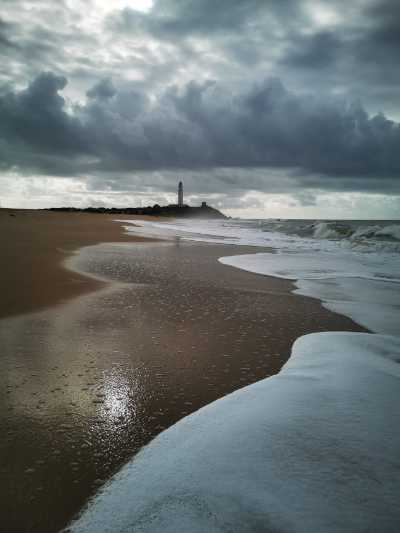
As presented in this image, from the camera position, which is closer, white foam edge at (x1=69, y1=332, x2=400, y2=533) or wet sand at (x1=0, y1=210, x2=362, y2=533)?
white foam edge at (x1=69, y1=332, x2=400, y2=533)

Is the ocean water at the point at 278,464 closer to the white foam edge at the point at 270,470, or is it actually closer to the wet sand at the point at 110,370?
the white foam edge at the point at 270,470

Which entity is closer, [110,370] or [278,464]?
[278,464]

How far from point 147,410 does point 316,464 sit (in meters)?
1.00

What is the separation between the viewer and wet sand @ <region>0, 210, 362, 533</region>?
5.24 feet

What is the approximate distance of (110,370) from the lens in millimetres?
2684

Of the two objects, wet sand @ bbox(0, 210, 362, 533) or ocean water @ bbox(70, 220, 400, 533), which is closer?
ocean water @ bbox(70, 220, 400, 533)

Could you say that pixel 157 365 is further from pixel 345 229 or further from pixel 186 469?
pixel 345 229

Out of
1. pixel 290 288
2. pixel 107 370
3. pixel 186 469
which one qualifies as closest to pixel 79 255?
pixel 290 288

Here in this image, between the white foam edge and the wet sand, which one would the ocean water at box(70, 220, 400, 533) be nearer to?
the white foam edge

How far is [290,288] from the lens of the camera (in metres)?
5.98

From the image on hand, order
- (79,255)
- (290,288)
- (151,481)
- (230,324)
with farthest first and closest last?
(79,255) < (290,288) < (230,324) < (151,481)

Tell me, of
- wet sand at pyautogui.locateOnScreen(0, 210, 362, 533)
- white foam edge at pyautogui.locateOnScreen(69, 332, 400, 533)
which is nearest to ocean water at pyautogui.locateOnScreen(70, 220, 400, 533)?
white foam edge at pyautogui.locateOnScreen(69, 332, 400, 533)

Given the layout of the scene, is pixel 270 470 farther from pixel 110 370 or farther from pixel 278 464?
pixel 110 370

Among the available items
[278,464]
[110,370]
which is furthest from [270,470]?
[110,370]
